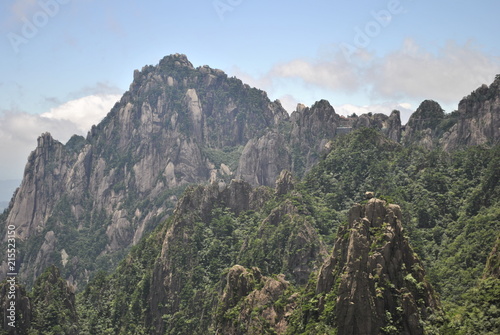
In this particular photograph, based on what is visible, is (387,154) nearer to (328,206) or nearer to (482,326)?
Answer: (328,206)

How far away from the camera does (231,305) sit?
73250 millimetres

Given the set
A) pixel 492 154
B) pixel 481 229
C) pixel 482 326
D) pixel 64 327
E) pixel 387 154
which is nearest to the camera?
pixel 482 326

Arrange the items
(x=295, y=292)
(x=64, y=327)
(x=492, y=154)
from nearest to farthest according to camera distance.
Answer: (x=295, y=292)
(x=64, y=327)
(x=492, y=154)

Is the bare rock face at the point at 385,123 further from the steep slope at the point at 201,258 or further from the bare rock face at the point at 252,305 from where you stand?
the bare rock face at the point at 252,305

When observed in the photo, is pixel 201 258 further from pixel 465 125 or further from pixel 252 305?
pixel 465 125

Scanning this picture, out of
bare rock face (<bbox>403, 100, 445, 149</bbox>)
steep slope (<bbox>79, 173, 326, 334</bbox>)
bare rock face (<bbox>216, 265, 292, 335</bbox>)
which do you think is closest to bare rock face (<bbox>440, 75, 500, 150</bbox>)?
bare rock face (<bbox>403, 100, 445, 149</bbox>)

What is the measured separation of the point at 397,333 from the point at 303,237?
46.3 meters

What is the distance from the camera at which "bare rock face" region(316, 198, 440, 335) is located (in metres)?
50.4

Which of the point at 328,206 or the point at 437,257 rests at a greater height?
the point at 328,206

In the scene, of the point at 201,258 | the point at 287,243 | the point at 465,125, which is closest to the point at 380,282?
the point at 287,243

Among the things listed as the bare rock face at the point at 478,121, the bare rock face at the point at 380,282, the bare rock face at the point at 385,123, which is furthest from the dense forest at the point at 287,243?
the bare rock face at the point at 385,123

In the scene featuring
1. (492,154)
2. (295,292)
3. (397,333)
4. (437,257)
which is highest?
(492,154)

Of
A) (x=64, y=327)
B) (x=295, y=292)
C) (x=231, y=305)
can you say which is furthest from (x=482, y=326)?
(x=64, y=327)

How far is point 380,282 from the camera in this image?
51500 mm
